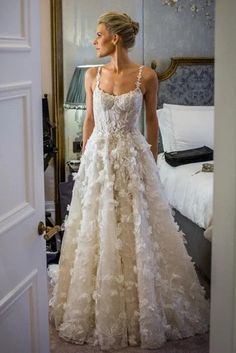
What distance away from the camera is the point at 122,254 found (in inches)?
118

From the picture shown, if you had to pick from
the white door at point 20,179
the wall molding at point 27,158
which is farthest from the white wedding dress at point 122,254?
the wall molding at point 27,158

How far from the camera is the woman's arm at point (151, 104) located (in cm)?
308

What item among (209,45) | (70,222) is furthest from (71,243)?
(209,45)

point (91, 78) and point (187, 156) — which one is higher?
point (91, 78)

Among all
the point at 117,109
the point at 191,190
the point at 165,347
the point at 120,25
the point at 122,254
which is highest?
the point at 120,25

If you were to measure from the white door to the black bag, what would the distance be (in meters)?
2.26

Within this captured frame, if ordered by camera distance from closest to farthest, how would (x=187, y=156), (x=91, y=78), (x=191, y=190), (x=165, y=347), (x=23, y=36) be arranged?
(x=23, y=36) → (x=165, y=347) → (x=91, y=78) → (x=191, y=190) → (x=187, y=156)

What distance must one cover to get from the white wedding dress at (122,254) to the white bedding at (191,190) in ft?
1.43

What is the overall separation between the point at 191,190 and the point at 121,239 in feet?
3.03

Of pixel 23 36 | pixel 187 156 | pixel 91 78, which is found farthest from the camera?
pixel 187 156

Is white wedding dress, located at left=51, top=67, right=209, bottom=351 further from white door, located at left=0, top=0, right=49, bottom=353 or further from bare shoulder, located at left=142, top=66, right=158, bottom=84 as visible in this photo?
white door, located at left=0, top=0, right=49, bottom=353

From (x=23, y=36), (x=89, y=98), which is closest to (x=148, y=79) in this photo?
(x=89, y=98)

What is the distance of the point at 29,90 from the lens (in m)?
1.86

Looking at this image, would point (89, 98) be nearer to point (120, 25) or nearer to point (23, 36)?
point (120, 25)
